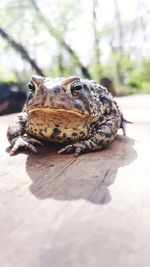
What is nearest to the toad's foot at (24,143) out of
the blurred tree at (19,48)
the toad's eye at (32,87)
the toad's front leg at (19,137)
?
the toad's front leg at (19,137)

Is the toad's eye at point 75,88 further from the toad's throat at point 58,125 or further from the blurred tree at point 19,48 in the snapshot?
the blurred tree at point 19,48

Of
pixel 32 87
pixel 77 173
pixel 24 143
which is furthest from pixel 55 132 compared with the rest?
pixel 77 173

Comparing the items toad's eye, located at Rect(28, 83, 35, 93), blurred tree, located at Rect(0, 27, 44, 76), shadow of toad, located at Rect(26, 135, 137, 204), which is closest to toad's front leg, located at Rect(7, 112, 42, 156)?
shadow of toad, located at Rect(26, 135, 137, 204)

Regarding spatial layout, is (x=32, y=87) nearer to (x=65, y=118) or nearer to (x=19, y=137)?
(x=65, y=118)

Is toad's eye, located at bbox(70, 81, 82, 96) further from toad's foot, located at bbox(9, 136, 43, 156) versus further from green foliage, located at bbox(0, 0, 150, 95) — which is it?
green foliage, located at bbox(0, 0, 150, 95)

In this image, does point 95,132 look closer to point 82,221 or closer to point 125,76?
point 82,221

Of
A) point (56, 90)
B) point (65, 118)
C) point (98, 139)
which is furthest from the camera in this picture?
point (98, 139)
